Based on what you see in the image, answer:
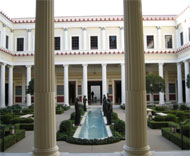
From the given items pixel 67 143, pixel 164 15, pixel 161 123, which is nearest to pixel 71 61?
pixel 164 15

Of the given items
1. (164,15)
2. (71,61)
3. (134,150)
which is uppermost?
(164,15)

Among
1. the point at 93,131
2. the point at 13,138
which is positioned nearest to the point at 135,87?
the point at 13,138

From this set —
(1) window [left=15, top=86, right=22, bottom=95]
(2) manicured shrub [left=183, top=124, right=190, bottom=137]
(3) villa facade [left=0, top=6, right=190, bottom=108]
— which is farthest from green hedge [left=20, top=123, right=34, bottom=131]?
(1) window [left=15, top=86, right=22, bottom=95]

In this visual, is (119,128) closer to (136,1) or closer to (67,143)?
(67,143)

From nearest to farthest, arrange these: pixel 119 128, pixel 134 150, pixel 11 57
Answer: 1. pixel 134 150
2. pixel 119 128
3. pixel 11 57

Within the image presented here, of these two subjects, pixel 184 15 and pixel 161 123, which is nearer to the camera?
pixel 161 123

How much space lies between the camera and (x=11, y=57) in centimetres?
2252

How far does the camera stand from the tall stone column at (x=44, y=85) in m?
4.04

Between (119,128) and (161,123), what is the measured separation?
241 centimetres

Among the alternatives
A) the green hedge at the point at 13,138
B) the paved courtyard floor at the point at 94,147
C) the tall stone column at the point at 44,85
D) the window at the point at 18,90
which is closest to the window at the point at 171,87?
the window at the point at 18,90

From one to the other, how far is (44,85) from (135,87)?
1.78 m

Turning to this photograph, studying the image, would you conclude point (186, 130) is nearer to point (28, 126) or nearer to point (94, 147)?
point (94, 147)

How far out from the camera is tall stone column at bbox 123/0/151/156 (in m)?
3.97

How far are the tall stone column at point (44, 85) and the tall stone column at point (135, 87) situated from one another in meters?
1.52
